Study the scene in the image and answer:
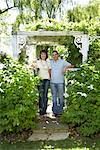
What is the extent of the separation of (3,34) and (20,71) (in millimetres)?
17956

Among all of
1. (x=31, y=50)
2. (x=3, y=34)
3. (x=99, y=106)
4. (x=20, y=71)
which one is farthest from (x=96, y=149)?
(x=3, y=34)

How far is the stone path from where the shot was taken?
28.9 feet

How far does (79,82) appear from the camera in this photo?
30.4 feet

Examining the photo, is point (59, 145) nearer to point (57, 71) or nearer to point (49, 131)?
point (49, 131)

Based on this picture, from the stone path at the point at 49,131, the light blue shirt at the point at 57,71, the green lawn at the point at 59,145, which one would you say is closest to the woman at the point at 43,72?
the light blue shirt at the point at 57,71

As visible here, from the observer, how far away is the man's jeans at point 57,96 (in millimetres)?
9969

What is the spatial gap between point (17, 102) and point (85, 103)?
1456 millimetres

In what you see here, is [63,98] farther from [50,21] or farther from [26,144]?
[50,21]

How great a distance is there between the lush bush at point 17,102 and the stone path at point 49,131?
0.25 meters

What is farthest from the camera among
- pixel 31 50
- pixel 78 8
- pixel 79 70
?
pixel 78 8

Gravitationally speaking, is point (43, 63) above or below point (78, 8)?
below

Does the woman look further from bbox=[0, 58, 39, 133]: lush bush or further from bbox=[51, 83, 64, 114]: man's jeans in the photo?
bbox=[0, 58, 39, 133]: lush bush

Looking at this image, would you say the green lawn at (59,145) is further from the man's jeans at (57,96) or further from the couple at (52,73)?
the couple at (52,73)

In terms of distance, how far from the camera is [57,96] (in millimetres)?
10062
